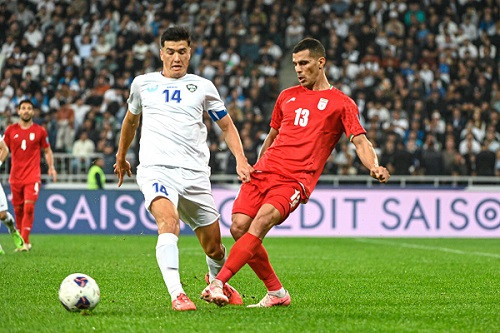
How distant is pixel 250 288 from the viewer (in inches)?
372

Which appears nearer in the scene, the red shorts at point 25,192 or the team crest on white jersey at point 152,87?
the team crest on white jersey at point 152,87

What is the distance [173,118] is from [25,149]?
8.27 metres

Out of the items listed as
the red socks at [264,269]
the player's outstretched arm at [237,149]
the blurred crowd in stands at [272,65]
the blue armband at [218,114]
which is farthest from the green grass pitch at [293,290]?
the blurred crowd in stands at [272,65]

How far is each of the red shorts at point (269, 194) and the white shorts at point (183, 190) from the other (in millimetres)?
258

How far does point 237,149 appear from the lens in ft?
25.2

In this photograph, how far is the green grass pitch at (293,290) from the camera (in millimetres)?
6496

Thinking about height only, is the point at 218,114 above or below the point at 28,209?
above

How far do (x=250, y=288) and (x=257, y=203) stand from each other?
2040 millimetres

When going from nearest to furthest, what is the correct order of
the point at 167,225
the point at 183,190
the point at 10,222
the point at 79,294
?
the point at 79,294
the point at 167,225
the point at 183,190
the point at 10,222

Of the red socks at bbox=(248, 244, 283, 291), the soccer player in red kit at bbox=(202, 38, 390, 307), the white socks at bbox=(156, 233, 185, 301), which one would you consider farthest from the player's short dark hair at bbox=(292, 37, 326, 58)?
the white socks at bbox=(156, 233, 185, 301)

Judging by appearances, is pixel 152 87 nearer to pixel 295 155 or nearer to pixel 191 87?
pixel 191 87

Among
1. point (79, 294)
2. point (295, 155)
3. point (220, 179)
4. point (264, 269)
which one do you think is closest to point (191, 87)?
point (295, 155)

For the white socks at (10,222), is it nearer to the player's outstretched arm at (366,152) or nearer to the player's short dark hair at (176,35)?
the player's short dark hair at (176,35)

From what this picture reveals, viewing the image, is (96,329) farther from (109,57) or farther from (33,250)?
(109,57)
